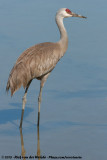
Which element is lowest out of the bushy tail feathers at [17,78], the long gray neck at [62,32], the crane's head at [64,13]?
the bushy tail feathers at [17,78]

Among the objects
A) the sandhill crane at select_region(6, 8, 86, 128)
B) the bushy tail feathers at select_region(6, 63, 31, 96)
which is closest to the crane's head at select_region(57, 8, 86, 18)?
the sandhill crane at select_region(6, 8, 86, 128)

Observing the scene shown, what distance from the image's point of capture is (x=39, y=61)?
52.1 ft

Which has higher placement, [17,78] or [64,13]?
[64,13]

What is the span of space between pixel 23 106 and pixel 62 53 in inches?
74.2

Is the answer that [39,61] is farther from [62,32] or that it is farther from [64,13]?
[64,13]

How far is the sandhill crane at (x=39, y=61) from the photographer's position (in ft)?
50.3

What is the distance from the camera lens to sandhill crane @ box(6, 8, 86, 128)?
1534cm

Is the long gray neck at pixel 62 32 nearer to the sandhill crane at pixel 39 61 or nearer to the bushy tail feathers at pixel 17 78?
the sandhill crane at pixel 39 61

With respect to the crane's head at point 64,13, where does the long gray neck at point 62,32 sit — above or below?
below

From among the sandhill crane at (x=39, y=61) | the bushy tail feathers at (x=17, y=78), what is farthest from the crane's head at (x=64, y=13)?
the bushy tail feathers at (x=17, y=78)

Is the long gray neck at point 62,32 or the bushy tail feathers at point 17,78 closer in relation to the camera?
the bushy tail feathers at point 17,78

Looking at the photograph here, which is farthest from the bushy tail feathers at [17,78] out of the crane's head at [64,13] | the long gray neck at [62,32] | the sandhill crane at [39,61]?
the crane's head at [64,13]

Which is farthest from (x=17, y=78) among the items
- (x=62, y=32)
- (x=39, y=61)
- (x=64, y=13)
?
(x=64, y=13)

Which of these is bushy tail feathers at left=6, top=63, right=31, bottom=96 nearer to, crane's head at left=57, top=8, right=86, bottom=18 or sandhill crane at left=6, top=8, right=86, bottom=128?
sandhill crane at left=6, top=8, right=86, bottom=128
